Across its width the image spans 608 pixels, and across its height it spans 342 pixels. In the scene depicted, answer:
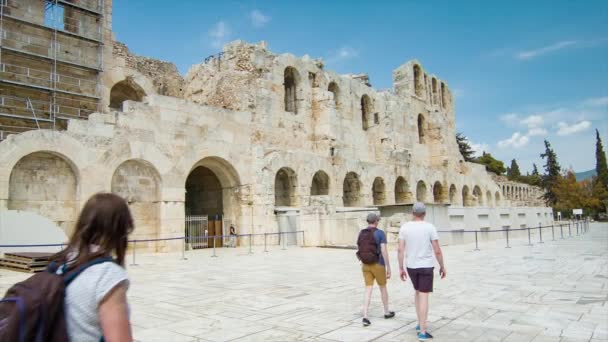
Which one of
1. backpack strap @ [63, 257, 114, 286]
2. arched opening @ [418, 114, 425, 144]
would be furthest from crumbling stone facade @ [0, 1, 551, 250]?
backpack strap @ [63, 257, 114, 286]

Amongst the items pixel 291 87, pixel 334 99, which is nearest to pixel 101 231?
pixel 291 87

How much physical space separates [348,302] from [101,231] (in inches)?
200

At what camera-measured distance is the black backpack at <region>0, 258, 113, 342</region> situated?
1.64m

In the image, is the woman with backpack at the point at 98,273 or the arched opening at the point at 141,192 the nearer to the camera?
the woman with backpack at the point at 98,273

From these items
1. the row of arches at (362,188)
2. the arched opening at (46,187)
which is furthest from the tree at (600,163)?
the arched opening at (46,187)

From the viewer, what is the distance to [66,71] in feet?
56.7

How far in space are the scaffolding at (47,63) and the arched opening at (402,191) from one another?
1746cm

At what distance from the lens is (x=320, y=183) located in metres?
21.9

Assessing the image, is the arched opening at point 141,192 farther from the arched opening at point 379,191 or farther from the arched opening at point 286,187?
the arched opening at point 379,191

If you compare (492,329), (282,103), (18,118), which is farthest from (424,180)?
(492,329)

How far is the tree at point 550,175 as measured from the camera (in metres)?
61.6

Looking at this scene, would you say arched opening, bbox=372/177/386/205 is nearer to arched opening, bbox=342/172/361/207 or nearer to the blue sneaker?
arched opening, bbox=342/172/361/207

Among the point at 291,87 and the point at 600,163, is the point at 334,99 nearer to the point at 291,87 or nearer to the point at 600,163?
the point at 291,87

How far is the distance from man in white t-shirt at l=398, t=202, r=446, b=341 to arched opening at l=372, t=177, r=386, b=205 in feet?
65.1
